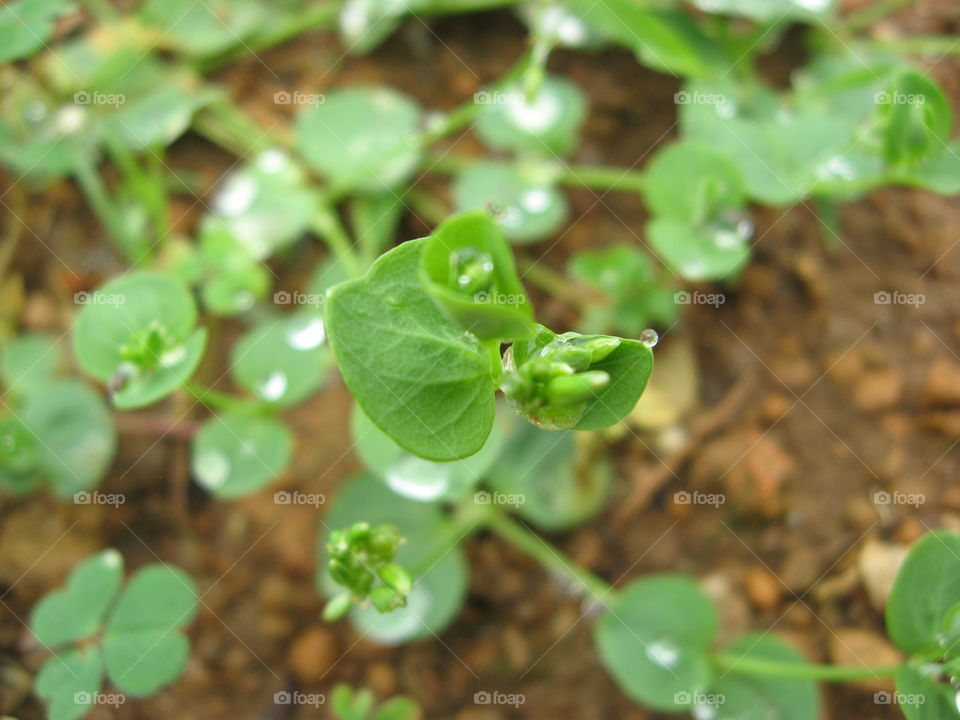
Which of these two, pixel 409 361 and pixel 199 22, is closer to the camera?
pixel 409 361

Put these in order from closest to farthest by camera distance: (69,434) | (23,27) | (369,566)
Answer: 1. (369,566)
2. (23,27)
3. (69,434)

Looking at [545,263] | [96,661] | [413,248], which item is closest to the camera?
[413,248]

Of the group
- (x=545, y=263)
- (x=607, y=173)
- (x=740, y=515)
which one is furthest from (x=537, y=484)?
(x=607, y=173)

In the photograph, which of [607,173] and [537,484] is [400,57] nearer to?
[607,173]
